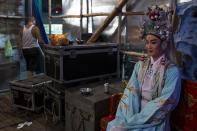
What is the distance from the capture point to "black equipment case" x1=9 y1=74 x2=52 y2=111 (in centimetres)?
351

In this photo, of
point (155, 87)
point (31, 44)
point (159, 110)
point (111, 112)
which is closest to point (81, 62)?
point (111, 112)

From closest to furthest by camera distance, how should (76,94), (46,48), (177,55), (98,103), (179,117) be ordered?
(179,117) < (177,55) < (98,103) < (76,94) < (46,48)

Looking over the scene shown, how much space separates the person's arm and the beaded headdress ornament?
0.87ft

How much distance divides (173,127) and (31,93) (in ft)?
7.10

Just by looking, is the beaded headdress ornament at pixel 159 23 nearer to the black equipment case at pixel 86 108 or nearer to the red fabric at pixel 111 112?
the red fabric at pixel 111 112

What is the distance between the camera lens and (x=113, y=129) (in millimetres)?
1847

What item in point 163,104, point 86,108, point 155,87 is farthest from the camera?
point 86,108

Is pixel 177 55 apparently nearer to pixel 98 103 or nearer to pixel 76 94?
pixel 98 103

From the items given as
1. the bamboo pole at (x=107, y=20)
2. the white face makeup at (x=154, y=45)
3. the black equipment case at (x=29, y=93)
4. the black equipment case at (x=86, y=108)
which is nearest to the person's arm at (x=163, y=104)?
the white face makeup at (x=154, y=45)

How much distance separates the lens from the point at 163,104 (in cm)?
178

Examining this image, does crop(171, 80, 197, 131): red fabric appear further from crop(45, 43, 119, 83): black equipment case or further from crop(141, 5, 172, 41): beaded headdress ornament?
crop(45, 43, 119, 83): black equipment case

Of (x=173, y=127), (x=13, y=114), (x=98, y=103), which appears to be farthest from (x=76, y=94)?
(x=13, y=114)

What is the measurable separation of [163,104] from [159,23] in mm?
595

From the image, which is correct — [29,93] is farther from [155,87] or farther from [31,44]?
[155,87]
